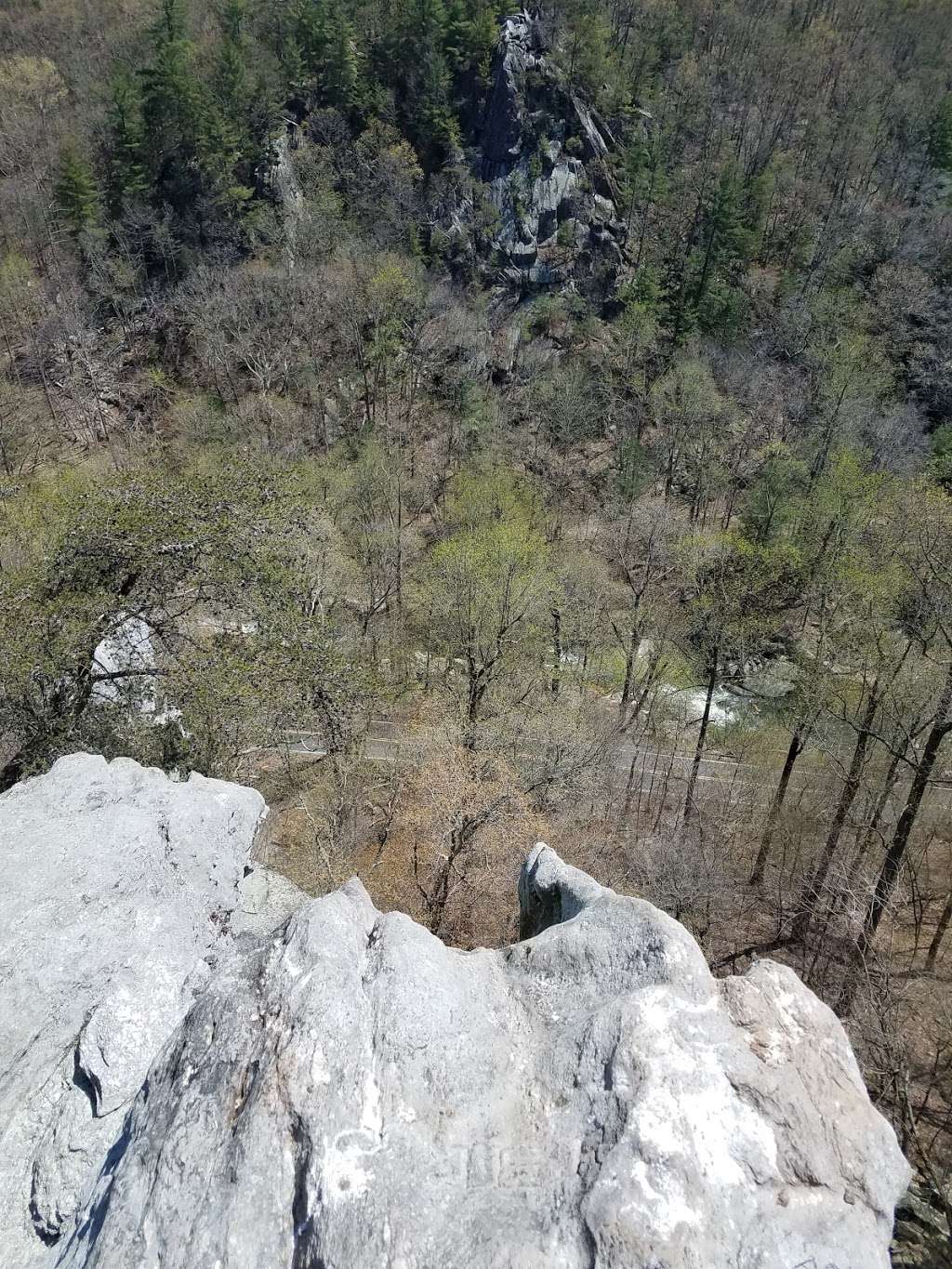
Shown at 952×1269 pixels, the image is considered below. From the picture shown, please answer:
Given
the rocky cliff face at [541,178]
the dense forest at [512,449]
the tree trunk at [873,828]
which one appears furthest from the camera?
the rocky cliff face at [541,178]

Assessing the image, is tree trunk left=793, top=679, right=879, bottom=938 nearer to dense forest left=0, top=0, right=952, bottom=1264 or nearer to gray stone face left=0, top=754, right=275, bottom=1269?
dense forest left=0, top=0, right=952, bottom=1264

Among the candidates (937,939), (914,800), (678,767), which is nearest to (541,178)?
(678,767)

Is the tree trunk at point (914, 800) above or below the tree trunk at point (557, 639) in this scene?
above

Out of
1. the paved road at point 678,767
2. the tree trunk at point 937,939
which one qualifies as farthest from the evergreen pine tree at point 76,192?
the tree trunk at point 937,939

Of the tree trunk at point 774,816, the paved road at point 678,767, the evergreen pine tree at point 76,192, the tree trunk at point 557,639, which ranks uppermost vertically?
the evergreen pine tree at point 76,192

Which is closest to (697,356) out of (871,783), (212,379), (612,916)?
(212,379)

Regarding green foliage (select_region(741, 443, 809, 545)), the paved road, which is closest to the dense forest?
the paved road

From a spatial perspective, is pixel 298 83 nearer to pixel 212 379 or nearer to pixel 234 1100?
pixel 212 379

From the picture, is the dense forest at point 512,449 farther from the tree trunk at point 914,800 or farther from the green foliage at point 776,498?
the green foliage at point 776,498
